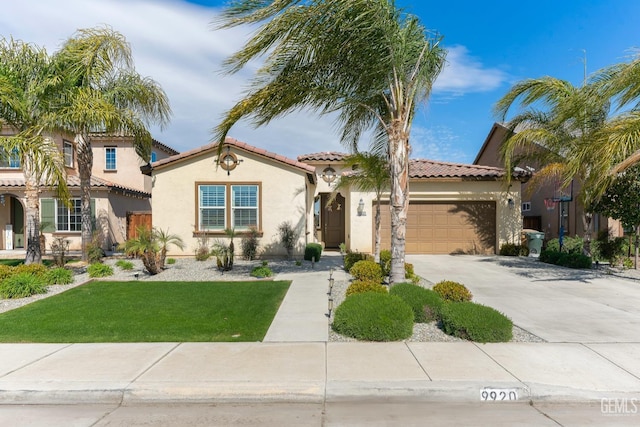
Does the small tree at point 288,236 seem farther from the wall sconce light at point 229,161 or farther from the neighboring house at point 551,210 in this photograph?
the neighboring house at point 551,210

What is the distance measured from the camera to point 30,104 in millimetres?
10062

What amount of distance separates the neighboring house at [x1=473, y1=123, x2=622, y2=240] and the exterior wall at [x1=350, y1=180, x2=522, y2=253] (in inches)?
34.4

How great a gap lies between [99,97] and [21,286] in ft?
18.9

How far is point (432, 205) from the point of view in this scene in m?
16.9

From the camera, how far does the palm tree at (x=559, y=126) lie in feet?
35.2

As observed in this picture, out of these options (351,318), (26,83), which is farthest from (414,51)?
(26,83)

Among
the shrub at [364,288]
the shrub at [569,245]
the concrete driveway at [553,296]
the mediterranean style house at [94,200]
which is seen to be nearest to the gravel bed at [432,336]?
the concrete driveway at [553,296]

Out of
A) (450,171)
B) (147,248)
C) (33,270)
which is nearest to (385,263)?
(147,248)

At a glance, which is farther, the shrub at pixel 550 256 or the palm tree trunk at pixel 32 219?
the shrub at pixel 550 256

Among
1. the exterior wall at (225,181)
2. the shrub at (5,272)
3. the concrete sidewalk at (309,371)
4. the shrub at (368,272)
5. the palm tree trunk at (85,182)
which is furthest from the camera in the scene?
the exterior wall at (225,181)

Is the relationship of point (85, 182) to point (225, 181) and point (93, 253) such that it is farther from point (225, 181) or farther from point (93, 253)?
point (225, 181)

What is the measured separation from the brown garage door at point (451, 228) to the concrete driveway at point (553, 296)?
93.7 inches

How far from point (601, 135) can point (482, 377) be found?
7.95 metres

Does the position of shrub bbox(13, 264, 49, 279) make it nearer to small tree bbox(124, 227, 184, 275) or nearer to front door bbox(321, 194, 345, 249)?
small tree bbox(124, 227, 184, 275)
